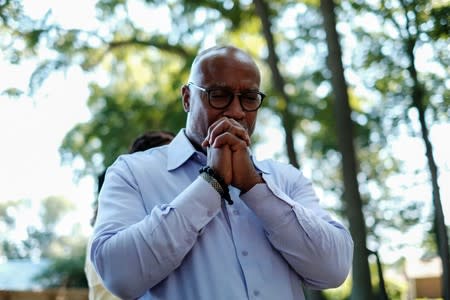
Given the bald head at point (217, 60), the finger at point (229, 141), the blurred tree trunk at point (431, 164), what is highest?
the bald head at point (217, 60)

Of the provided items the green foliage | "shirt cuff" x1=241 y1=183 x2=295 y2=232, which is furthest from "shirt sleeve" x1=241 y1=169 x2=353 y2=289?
the green foliage

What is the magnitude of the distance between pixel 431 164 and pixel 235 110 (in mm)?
5036

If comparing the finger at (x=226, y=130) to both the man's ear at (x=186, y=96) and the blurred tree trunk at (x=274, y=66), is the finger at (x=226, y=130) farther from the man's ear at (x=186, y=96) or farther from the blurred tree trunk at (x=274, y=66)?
the blurred tree trunk at (x=274, y=66)

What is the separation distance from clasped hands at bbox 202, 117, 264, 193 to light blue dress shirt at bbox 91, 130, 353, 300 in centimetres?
4

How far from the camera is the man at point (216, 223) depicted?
1.70 m

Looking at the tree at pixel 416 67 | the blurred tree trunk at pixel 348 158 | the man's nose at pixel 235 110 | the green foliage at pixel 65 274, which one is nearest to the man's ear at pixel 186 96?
the man's nose at pixel 235 110

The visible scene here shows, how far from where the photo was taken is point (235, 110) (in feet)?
6.38

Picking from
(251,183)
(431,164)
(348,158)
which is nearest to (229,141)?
(251,183)

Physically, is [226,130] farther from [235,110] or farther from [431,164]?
[431,164]

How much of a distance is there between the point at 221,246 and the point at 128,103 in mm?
11173

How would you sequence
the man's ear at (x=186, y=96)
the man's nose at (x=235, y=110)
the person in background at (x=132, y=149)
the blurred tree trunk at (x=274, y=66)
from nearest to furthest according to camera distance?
the man's nose at (x=235, y=110)
the man's ear at (x=186, y=96)
the person in background at (x=132, y=149)
the blurred tree trunk at (x=274, y=66)

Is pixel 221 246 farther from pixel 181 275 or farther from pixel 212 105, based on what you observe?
pixel 212 105

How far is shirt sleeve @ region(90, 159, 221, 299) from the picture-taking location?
65.9 inches

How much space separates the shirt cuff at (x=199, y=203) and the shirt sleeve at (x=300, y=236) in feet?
0.37
